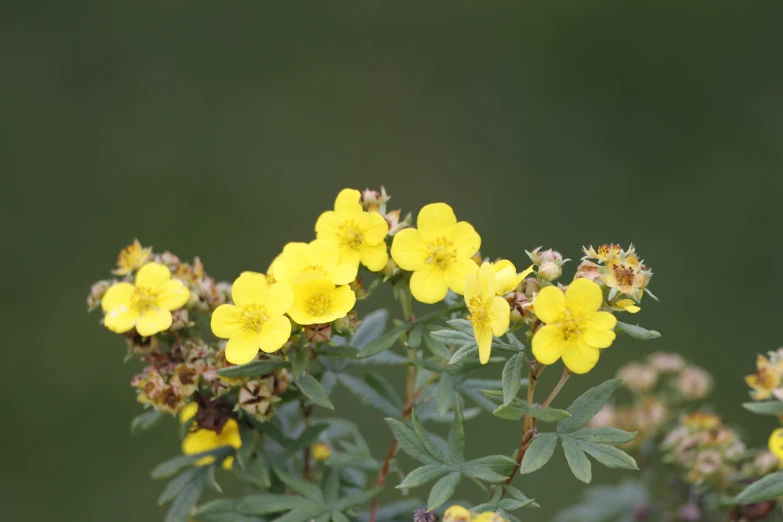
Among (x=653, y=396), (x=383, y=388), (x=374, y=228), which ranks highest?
(x=653, y=396)

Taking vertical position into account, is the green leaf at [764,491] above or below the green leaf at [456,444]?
below

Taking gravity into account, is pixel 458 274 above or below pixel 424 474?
above

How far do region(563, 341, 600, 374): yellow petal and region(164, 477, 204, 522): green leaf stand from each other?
647mm

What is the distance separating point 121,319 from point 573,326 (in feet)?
2.18

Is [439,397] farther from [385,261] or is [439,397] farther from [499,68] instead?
[499,68]

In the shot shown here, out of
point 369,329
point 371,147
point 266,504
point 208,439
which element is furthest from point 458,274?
point 371,147

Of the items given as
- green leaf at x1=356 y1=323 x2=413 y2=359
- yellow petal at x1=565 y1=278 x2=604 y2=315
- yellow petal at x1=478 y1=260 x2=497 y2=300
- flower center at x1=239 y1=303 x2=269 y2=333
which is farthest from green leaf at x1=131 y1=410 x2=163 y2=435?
yellow petal at x1=565 y1=278 x2=604 y2=315

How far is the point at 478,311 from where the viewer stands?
107 centimetres

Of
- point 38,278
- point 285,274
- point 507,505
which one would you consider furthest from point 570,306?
point 38,278

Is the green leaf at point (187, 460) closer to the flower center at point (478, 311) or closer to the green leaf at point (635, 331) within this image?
the flower center at point (478, 311)

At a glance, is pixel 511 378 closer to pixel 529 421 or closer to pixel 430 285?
pixel 529 421

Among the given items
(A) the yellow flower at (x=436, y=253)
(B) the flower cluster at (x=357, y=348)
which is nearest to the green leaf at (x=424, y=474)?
(B) the flower cluster at (x=357, y=348)

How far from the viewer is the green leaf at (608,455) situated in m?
1.05

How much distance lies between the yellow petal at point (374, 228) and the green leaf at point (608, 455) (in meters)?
0.40
